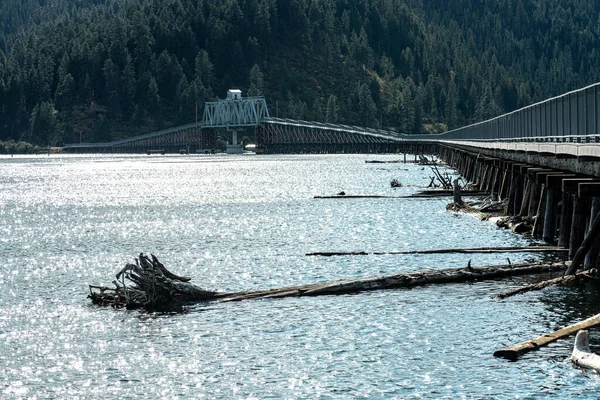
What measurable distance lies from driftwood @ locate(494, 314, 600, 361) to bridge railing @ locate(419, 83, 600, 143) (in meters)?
10.7

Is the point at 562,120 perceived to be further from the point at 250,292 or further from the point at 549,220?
the point at 250,292

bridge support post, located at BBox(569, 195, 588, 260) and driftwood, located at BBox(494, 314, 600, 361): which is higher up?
bridge support post, located at BBox(569, 195, 588, 260)

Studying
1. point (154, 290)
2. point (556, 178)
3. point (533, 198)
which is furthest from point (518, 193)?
point (154, 290)

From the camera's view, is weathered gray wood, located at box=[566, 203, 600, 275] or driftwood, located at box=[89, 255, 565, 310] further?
driftwood, located at box=[89, 255, 565, 310]

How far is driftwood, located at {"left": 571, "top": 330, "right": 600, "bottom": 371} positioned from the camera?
22203 millimetres

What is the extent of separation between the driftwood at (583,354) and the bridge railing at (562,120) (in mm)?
11966

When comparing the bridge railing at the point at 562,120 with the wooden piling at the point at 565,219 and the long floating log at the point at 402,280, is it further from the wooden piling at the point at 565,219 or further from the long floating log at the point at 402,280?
the long floating log at the point at 402,280

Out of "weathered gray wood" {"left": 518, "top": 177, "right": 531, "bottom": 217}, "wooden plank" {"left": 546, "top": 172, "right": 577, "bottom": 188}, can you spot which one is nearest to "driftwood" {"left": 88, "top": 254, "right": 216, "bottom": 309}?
"wooden plank" {"left": 546, "top": 172, "right": 577, "bottom": 188}

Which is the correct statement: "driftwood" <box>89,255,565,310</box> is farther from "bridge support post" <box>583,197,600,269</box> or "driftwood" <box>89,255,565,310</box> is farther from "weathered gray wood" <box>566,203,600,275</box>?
"weathered gray wood" <box>566,203,600,275</box>

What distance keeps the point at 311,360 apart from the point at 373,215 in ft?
153

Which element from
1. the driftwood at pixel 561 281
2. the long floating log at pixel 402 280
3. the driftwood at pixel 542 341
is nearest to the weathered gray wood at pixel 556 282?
the driftwood at pixel 561 281

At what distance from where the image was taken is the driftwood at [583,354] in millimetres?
22203

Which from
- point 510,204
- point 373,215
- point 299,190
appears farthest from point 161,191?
point 510,204

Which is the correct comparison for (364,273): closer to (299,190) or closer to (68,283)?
(68,283)
